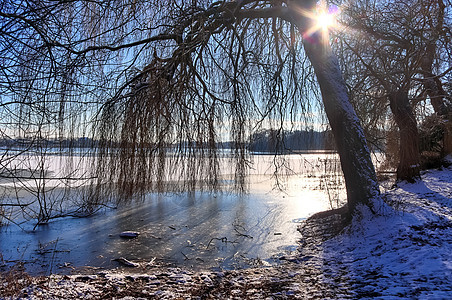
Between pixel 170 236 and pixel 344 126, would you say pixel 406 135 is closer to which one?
pixel 344 126

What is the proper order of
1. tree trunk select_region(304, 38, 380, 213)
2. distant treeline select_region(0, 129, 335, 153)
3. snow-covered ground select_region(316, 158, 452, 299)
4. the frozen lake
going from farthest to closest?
the frozen lake → tree trunk select_region(304, 38, 380, 213) → distant treeline select_region(0, 129, 335, 153) → snow-covered ground select_region(316, 158, 452, 299)

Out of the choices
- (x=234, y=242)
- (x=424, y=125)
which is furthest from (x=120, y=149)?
(x=424, y=125)

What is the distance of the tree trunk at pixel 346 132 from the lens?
190 inches

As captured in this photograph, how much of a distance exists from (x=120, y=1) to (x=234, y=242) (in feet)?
13.8

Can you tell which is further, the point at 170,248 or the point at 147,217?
the point at 147,217

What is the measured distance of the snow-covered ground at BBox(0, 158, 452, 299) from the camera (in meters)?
2.96

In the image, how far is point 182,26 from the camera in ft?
14.4

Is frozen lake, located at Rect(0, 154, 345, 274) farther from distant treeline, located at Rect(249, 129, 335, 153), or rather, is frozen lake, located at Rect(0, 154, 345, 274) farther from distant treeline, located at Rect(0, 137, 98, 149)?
distant treeline, located at Rect(0, 137, 98, 149)

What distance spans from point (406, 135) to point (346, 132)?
14.8ft

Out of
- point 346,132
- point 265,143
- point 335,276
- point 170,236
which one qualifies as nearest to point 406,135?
point 346,132

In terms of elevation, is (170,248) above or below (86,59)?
below

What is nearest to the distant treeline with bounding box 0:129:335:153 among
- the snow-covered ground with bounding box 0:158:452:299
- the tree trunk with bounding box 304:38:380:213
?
the tree trunk with bounding box 304:38:380:213

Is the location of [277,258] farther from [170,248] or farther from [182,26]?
[182,26]

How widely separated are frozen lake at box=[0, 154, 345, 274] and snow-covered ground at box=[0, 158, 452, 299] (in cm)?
67
